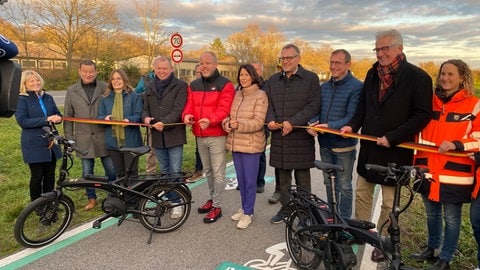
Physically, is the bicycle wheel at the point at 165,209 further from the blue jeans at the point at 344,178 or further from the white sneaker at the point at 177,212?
the blue jeans at the point at 344,178

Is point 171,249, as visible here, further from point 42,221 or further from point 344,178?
point 344,178

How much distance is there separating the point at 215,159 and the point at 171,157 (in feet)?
2.28

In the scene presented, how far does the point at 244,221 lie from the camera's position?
4.67 m

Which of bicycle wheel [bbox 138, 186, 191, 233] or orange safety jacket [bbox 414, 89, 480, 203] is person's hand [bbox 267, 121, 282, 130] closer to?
bicycle wheel [bbox 138, 186, 191, 233]

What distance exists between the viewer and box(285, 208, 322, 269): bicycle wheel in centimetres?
346

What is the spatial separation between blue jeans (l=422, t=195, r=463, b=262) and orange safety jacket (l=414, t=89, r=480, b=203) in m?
0.18

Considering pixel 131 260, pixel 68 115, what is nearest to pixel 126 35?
pixel 68 115

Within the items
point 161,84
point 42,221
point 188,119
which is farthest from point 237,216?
point 42,221

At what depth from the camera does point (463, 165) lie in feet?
10.7

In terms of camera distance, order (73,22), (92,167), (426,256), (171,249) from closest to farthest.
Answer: (426,256)
(171,249)
(92,167)
(73,22)

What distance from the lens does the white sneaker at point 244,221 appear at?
461cm

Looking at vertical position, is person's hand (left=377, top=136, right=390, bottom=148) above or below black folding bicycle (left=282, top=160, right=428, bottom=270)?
above

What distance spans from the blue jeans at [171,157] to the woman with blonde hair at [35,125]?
1341 mm

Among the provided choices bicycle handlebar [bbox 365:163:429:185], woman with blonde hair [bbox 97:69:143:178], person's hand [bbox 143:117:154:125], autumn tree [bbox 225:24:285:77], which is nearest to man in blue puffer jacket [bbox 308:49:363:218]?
bicycle handlebar [bbox 365:163:429:185]
